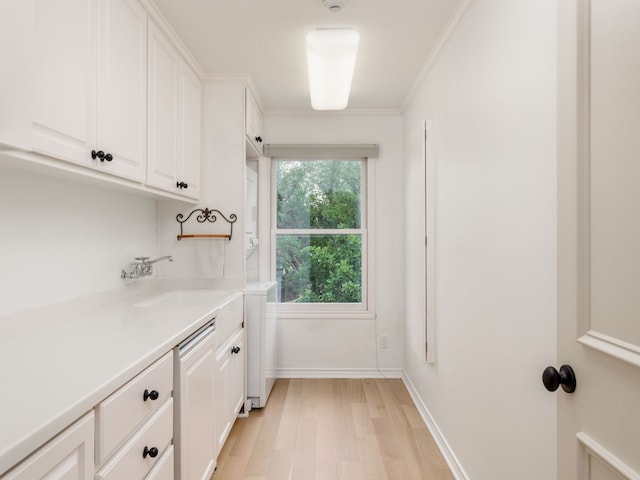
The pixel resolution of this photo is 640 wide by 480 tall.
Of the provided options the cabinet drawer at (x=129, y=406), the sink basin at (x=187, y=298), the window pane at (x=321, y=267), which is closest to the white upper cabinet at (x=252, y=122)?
the window pane at (x=321, y=267)

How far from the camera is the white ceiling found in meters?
1.95

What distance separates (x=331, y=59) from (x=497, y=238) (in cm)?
141

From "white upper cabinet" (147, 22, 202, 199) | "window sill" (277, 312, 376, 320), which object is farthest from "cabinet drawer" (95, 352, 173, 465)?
"window sill" (277, 312, 376, 320)

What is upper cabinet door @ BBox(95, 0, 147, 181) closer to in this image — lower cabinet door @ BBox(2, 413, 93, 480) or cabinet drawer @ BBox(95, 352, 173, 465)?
cabinet drawer @ BBox(95, 352, 173, 465)

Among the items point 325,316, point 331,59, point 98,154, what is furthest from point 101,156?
point 325,316

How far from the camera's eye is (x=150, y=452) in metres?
1.20

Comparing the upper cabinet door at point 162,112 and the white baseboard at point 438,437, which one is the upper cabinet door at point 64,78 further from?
the white baseboard at point 438,437

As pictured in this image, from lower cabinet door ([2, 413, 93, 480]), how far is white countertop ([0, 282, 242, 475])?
0.02 meters

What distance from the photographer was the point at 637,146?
2.16ft

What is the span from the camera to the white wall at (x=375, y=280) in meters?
3.51

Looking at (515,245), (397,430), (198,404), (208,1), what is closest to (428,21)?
(208,1)

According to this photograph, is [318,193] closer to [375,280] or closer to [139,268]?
[375,280]

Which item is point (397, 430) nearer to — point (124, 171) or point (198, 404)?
point (198, 404)

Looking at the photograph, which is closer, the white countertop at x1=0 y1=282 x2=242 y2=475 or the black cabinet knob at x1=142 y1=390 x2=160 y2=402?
the white countertop at x1=0 y1=282 x2=242 y2=475
